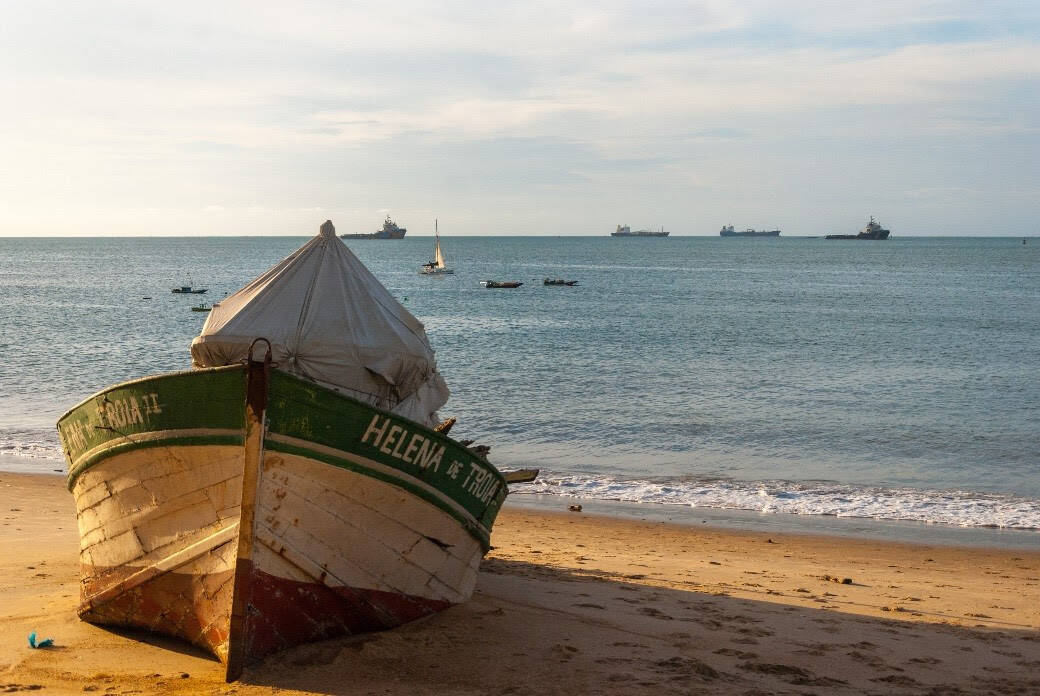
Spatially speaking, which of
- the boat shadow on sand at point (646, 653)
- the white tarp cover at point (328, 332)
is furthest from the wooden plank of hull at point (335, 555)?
the white tarp cover at point (328, 332)

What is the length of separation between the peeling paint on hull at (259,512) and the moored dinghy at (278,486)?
1 cm

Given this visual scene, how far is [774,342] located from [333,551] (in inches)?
1384

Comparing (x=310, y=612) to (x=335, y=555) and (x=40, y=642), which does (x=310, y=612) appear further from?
(x=40, y=642)

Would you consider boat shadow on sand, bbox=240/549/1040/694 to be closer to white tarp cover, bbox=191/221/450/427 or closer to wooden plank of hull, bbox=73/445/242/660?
wooden plank of hull, bbox=73/445/242/660

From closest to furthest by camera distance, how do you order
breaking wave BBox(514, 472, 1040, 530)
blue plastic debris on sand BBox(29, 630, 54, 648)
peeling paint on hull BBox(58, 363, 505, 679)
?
1. peeling paint on hull BBox(58, 363, 505, 679)
2. blue plastic debris on sand BBox(29, 630, 54, 648)
3. breaking wave BBox(514, 472, 1040, 530)

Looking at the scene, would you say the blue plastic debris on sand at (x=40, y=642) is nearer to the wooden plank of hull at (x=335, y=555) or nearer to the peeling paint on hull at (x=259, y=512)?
the peeling paint on hull at (x=259, y=512)

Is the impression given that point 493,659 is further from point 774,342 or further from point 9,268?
point 9,268

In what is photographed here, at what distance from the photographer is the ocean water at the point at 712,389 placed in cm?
1702

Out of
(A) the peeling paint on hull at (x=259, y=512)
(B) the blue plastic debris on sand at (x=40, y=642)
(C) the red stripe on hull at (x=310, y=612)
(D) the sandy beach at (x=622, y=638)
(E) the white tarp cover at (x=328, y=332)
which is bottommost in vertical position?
(D) the sandy beach at (x=622, y=638)

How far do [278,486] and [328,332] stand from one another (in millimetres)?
1404

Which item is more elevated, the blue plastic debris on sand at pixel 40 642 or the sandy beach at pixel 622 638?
the blue plastic debris on sand at pixel 40 642

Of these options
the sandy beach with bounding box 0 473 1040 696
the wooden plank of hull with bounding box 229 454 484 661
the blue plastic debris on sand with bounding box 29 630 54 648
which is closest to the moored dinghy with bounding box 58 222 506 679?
the wooden plank of hull with bounding box 229 454 484 661

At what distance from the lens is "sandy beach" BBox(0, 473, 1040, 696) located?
6922 millimetres

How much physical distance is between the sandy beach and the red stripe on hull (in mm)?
112
